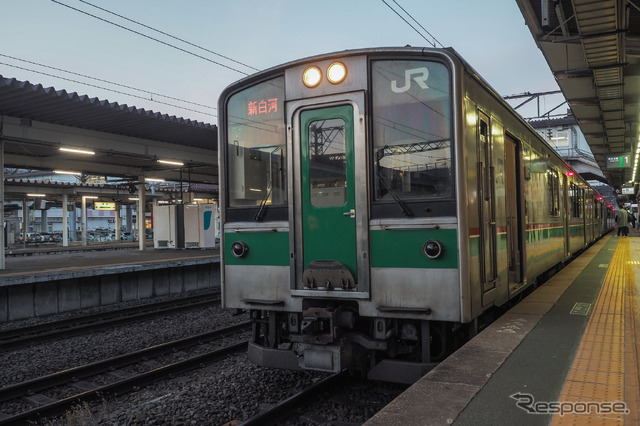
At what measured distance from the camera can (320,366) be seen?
4.23 m

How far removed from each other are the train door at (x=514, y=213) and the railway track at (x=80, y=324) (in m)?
7.10

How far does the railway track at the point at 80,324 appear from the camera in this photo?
812 centimetres

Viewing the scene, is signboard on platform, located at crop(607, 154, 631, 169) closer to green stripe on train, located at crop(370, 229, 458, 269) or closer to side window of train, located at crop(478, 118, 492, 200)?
side window of train, located at crop(478, 118, 492, 200)

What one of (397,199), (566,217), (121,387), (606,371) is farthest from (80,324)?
(566,217)

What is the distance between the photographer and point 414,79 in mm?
4195

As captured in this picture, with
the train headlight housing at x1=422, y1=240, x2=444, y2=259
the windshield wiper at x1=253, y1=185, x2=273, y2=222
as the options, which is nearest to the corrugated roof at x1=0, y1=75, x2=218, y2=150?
the windshield wiper at x1=253, y1=185, x2=273, y2=222

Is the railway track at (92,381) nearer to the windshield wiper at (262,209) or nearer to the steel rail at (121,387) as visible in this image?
the steel rail at (121,387)

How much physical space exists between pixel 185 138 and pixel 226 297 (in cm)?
1201

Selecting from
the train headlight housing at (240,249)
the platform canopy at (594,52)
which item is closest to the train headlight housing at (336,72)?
the train headlight housing at (240,249)

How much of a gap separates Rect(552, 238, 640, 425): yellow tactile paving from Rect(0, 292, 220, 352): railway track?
7927 millimetres

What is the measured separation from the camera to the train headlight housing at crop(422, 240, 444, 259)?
13.1ft

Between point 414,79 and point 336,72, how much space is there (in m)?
0.72

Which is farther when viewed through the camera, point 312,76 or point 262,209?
point 262,209

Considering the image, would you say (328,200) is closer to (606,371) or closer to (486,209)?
(486,209)
